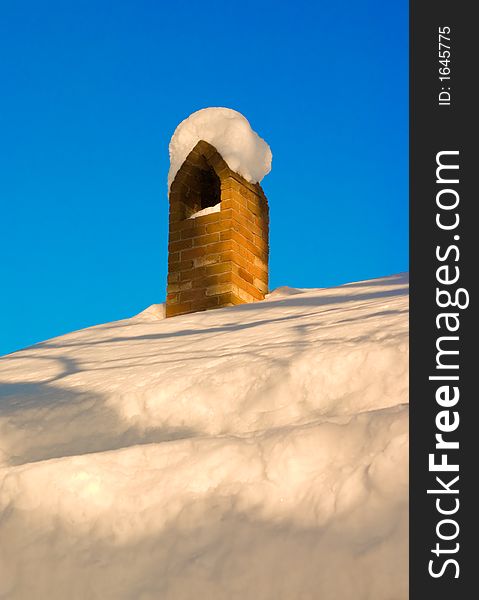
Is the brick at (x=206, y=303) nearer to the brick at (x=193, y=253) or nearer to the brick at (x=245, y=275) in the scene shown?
the brick at (x=245, y=275)

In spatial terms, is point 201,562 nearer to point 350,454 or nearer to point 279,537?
point 279,537

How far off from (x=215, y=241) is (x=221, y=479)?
5.88 metres

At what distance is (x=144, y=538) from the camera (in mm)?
1938

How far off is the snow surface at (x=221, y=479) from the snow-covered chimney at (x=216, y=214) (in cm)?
451

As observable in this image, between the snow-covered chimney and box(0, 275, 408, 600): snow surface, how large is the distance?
451 centimetres

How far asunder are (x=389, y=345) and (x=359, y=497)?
3.21 ft

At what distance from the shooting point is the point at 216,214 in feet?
26.0

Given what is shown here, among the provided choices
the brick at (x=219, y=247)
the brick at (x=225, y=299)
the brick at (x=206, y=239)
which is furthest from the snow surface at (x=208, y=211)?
the brick at (x=225, y=299)

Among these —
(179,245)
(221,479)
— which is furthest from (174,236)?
(221,479)

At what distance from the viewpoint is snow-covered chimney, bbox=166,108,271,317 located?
303 inches

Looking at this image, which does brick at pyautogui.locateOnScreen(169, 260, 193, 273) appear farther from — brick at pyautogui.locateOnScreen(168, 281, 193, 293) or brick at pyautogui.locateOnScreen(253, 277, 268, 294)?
brick at pyautogui.locateOnScreen(253, 277, 268, 294)

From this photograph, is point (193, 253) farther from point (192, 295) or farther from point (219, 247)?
point (192, 295)

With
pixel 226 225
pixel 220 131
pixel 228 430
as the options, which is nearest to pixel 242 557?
pixel 228 430

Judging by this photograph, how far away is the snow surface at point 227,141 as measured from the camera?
26.6 ft
